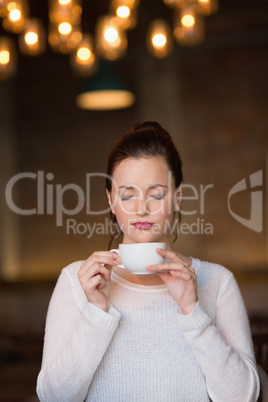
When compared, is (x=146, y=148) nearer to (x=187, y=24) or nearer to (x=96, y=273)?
(x=96, y=273)

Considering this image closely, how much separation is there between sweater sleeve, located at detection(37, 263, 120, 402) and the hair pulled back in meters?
0.41

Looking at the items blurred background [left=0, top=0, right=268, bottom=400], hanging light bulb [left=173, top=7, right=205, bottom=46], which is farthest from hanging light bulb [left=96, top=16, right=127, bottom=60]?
blurred background [left=0, top=0, right=268, bottom=400]

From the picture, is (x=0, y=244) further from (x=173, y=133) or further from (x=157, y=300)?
(x=157, y=300)

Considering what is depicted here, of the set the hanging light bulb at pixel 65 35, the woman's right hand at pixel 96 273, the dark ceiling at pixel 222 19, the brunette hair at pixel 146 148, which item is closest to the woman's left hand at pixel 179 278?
the woman's right hand at pixel 96 273

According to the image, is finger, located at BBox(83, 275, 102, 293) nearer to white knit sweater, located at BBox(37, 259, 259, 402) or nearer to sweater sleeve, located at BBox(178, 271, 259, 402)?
white knit sweater, located at BBox(37, 259, 259, 402)

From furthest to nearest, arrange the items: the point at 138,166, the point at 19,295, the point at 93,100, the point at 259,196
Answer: the point at 259,196
the point at 19,295
the point at 93,100
the point at 138,166

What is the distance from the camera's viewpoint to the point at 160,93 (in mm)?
5625

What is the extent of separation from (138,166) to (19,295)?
11.8 feet

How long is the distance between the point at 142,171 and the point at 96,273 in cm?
32

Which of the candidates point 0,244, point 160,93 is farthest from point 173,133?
point 0,244

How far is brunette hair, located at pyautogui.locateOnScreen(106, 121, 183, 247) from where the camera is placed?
5.44ft

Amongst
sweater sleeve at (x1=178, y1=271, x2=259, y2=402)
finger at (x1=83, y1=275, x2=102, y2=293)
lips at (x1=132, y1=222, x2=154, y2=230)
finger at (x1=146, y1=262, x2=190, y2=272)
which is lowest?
sweater sleeve at (x1=178, y1=271, x2=259, y2=402)

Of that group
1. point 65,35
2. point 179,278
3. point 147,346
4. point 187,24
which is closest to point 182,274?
point 179,278

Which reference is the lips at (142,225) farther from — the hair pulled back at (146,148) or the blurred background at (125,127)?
the blurred background at (125,127)
